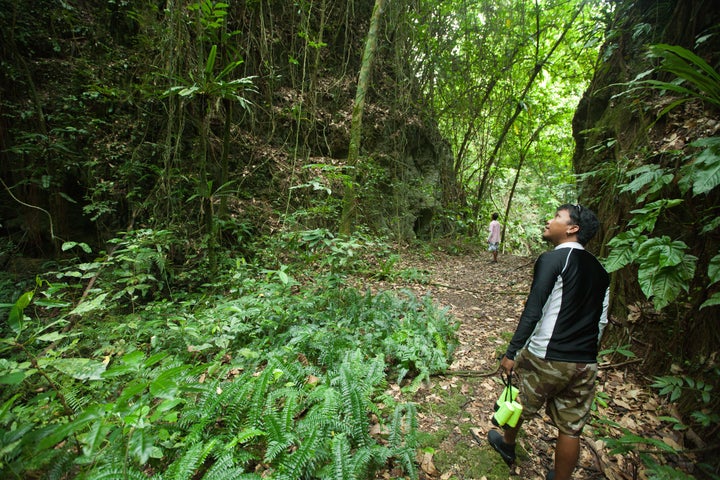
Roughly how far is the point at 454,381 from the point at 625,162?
3.93m

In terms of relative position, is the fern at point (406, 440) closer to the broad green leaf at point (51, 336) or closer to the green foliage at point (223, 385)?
the green foliage at point (223, 385)

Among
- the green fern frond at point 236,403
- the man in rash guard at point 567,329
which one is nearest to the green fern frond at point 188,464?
the green fern frond at point 236,403

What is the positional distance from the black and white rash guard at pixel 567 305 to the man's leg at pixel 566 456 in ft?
2.14

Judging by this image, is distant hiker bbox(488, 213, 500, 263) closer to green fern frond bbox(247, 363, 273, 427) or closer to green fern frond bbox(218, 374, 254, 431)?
green fern frond bbox(247, 363, 273, 427)

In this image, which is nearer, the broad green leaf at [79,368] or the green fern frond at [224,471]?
the broad green leaf at [79,368]

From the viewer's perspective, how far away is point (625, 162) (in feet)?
13.3

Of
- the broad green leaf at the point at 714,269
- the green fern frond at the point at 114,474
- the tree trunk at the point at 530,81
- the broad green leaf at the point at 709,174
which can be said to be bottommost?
the green fern frond at the point at 114,474

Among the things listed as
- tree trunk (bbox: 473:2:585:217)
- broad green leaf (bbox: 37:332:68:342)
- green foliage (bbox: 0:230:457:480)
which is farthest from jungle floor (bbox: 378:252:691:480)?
tree trunk (bbox: 473:2:585:217)

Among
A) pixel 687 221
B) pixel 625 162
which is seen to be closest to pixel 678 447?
pixel 687 221

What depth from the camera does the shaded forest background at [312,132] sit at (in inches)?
125

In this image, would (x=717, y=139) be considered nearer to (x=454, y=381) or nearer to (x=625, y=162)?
(x=625, y=162)

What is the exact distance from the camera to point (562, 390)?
2.35 m

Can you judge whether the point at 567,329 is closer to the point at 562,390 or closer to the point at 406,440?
the point at 562,390

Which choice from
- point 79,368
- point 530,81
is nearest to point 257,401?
point 79,368
